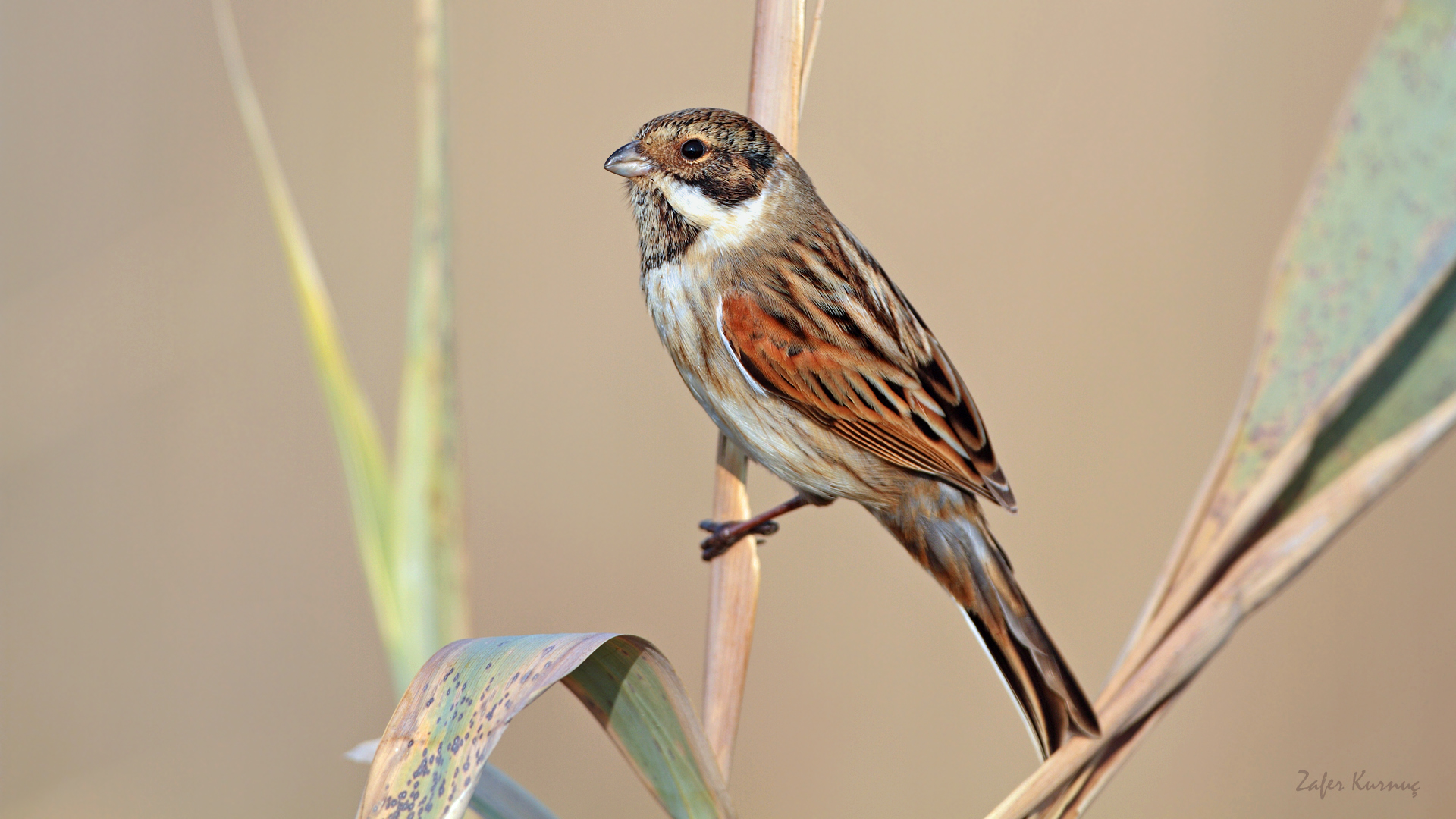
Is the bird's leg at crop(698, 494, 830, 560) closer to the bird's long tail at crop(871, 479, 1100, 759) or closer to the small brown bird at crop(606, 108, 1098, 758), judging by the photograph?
the small brown bird at crop(606, 108, 1098, 758)

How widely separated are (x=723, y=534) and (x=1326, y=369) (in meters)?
0.61

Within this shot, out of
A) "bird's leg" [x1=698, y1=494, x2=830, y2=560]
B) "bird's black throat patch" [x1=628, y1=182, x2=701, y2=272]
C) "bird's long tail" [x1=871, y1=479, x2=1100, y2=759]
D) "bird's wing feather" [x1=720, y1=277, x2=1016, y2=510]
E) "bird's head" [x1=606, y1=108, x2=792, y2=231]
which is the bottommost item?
"bird's long tail" [x1=871, y1=479, x2=1100, y2=759]

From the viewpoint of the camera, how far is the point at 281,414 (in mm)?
2986

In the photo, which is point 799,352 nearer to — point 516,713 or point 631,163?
point 631,163

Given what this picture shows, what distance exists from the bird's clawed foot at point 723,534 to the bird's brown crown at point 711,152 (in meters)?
0.37

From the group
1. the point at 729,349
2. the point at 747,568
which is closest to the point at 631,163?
the point at 729,349

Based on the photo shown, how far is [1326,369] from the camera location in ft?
2.69

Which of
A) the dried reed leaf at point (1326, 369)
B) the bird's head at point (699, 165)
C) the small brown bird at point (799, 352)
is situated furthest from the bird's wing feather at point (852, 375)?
the dried reed leaf at point (1326, 369)

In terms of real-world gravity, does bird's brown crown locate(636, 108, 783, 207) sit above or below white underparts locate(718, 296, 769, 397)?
above

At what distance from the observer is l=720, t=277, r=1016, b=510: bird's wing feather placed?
1142 mm

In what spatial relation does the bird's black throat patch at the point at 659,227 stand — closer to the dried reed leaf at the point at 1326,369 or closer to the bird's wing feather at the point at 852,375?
the bird's wing feather at the point at 852,375

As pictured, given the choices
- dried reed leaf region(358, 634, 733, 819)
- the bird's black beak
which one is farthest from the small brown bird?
dried reed leaf region(358, 634, 733, 819)

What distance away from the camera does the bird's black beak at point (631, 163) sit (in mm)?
1151

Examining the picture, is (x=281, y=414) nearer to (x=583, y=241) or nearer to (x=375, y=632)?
(x=375, y=632)
